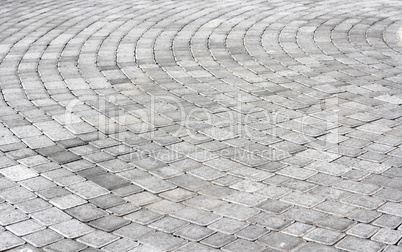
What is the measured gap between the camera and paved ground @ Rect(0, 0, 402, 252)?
444cm

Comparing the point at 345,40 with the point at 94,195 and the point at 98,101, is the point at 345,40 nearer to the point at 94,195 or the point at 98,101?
the point at 98,101

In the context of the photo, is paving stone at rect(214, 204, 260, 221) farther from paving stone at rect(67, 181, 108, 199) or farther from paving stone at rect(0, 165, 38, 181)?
paving stone at rect(0, 165, 38, 181)

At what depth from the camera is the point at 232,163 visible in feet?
18.1

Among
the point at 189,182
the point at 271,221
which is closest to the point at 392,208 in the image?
the point at 271,221

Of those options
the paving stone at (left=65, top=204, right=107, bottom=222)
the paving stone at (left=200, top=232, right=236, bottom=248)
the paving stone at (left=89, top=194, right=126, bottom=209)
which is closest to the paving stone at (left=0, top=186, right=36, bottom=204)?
the paving stone at (left=65, top=204, right=107, bottom=222)

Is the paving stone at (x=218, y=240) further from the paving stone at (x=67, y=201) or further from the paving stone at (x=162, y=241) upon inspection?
the paving stone at (x=67, y=201)

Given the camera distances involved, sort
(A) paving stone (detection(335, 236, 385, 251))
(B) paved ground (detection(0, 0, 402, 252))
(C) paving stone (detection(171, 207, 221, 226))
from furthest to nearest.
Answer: (C) paving stone (detection(171, 207, 221, 226))
(B) paved ground (detection(0, 0, 402, 252))
(A) paving stone (detection(335, 236, 385, 251))

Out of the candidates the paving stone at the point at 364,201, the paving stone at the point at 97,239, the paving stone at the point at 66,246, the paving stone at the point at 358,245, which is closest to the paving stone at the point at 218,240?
the paving stone at the point at 97,239

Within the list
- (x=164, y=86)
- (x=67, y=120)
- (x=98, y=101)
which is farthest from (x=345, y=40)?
(x=67, y=120)

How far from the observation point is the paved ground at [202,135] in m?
4.44

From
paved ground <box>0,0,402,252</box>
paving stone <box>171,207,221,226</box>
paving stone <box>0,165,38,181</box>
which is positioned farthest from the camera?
paving stone <box>0,165,38,181</box>

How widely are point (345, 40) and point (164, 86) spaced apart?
146 inches

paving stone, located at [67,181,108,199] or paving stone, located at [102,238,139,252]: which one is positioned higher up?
paving stone, located at [67,181,108,199]

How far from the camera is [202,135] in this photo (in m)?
6.13
